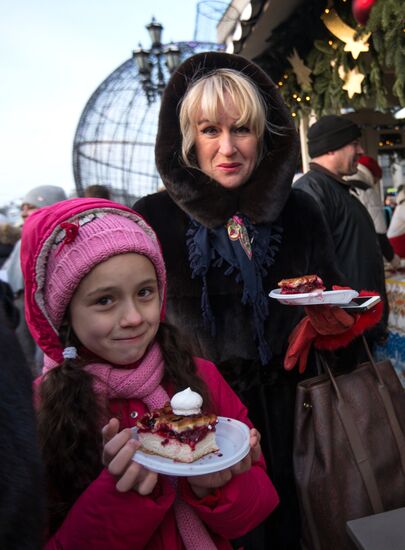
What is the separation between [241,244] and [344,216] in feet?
4.47

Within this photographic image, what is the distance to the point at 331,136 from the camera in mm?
3148

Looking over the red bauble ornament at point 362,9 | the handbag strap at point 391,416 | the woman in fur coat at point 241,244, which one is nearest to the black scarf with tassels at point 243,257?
the woman in fur coat at point 241,244

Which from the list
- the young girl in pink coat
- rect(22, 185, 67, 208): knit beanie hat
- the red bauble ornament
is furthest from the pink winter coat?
rect(22, 185, 67, 208): knit beanie hat

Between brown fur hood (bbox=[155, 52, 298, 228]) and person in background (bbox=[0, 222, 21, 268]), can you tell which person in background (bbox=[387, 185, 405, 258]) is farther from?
person in background (bbox=[0, 222, 21, 268])

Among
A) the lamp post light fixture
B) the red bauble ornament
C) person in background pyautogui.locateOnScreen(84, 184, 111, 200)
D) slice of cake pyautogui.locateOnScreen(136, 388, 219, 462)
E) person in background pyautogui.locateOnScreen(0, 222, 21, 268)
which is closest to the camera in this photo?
slice of cake pyautogui.locateOnScreen(136, 388, 219, 462)

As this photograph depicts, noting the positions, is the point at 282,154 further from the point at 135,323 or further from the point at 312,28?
the point at 312,28

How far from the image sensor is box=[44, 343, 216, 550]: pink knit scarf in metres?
1.07

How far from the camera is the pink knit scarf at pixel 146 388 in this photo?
3.51 ft

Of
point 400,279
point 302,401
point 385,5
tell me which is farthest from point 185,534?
point 385,5

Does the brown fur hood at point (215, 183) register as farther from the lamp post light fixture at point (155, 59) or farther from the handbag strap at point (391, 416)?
the lamp post light fixture at point (155, 59)

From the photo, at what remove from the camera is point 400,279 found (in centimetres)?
335

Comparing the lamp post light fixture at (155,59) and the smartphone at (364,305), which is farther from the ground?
the lamp post light fixture at (155,59)

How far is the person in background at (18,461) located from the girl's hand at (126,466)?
1.04 ft

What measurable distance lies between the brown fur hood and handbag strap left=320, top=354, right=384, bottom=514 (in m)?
0.72
